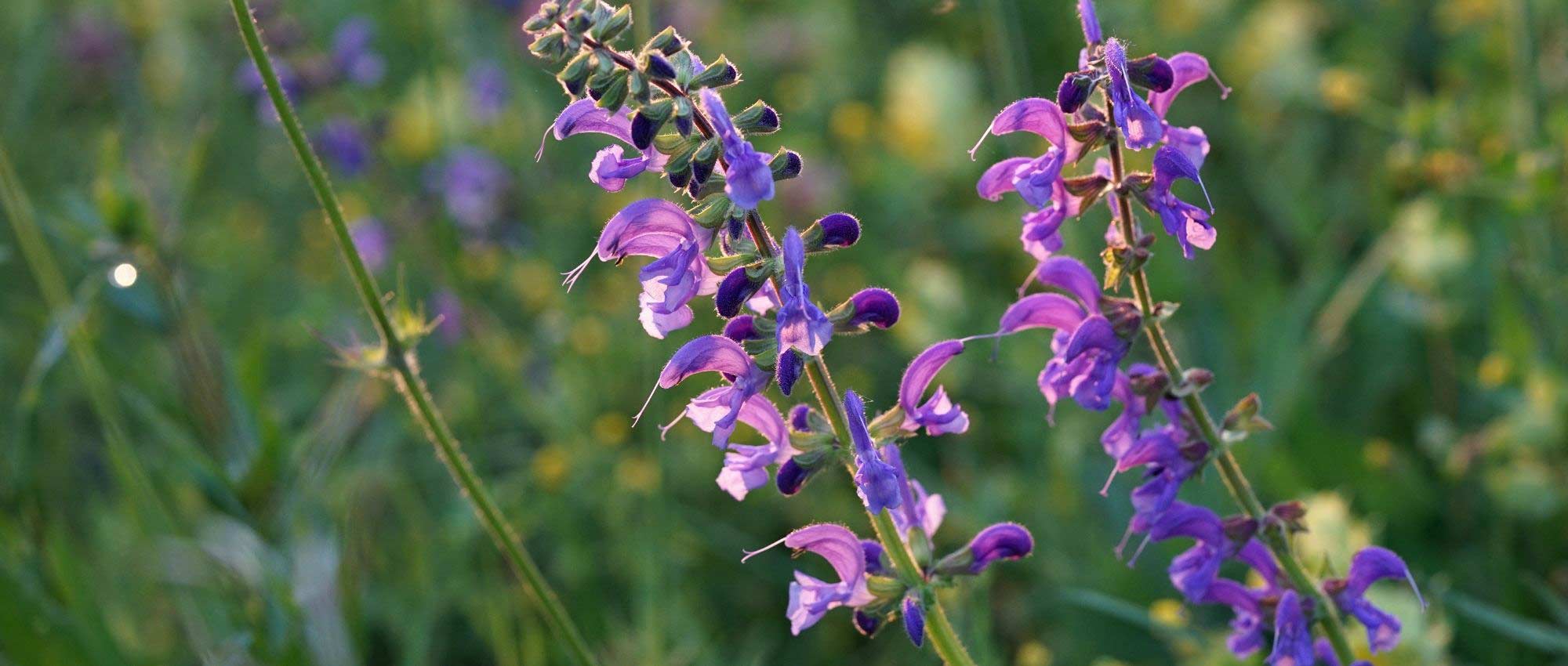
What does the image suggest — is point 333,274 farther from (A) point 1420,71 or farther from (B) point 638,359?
(A) point 1420,71

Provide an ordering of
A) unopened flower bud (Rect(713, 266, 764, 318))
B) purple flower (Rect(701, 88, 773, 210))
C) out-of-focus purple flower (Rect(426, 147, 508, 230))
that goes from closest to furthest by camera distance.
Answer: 1. purple flower (Rect(701, 88, 773, 210))
2. unopened flower bud (Rect(713, 266, 764, 318))
3. out-of-focus purple flower (Rect(426, 147, 508, 230))

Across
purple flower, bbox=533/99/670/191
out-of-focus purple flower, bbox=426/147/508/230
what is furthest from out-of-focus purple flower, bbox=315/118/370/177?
purple flower, bbox=533/99/670/191

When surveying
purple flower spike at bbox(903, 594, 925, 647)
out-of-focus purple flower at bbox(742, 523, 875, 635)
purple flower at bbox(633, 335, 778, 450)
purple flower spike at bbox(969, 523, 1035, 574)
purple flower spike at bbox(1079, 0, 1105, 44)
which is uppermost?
purple flower spike at bbox(1079, 0, 1105, 44)

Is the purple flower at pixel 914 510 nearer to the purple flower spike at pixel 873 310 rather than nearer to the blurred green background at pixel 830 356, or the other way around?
the purple flower spike at pixel 873 310

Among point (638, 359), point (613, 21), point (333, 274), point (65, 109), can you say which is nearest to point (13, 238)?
point (333, 274)

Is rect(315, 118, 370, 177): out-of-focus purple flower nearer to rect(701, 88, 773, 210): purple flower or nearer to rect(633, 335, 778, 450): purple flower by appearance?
rect(633, 335, 778, 450): purple flower

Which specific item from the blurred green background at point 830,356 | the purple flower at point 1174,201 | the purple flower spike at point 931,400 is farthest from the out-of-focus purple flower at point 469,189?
the purple flower at point 1174,201

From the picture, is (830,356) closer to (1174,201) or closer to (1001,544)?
(1001,544)
